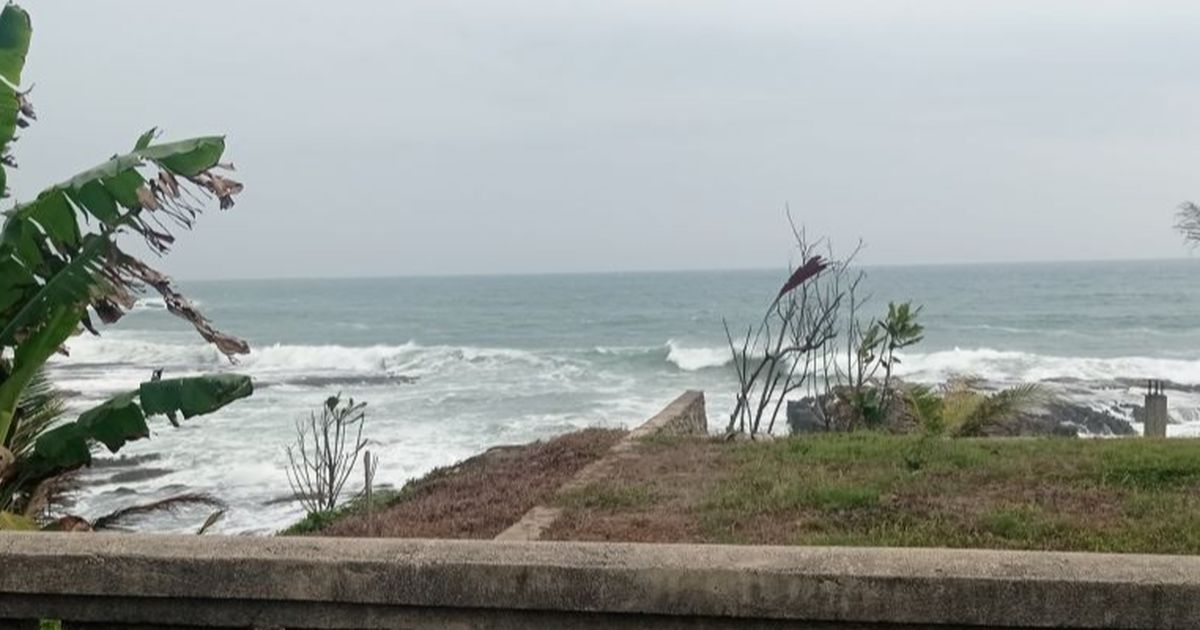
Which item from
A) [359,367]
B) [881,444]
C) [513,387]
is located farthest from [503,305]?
[881,444]

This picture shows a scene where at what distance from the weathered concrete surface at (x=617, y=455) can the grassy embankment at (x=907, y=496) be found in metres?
0.14

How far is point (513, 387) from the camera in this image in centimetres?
3541

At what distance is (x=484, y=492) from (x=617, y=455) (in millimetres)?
1614

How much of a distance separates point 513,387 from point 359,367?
42.4 ft

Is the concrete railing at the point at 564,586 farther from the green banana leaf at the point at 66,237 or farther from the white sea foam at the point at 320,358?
the white sea foam at the point at 320,358

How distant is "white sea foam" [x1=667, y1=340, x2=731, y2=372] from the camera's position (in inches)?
1698

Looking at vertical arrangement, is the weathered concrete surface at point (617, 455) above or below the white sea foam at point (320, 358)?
above

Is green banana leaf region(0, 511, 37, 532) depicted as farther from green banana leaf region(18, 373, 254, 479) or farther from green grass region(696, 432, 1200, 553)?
green grass region(696, 432, 1200, 553)

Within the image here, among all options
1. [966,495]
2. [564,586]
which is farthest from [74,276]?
[966,495]

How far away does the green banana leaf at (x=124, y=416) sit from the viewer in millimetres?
5445

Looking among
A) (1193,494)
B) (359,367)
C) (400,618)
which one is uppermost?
(400,618)

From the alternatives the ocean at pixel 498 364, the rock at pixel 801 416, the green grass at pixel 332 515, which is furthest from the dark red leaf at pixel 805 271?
the ocean at pixel 498 364

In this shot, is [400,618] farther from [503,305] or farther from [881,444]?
[503,305]

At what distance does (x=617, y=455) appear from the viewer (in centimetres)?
1052
